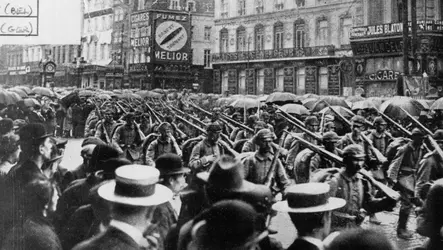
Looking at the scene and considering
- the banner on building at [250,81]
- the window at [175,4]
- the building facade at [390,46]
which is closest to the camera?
the building facade at [390,46]

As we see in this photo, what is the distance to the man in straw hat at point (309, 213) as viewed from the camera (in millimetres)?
3830

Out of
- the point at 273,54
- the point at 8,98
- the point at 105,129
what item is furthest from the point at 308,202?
the point at 273,54

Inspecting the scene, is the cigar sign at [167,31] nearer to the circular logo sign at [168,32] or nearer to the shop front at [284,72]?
the circular logo sign at [168,32]

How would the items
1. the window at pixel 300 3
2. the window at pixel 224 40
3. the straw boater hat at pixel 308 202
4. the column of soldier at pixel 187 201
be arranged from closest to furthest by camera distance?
the column of soldier at pixel 187 201 → the straw boater hat at pixel 308 202 → the window at pixel 300 3 → the window at pixel 224 40

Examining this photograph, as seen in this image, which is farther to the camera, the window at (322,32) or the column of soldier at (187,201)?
the window at (322,32)

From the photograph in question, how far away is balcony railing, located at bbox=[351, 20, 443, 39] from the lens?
3372 centimetres

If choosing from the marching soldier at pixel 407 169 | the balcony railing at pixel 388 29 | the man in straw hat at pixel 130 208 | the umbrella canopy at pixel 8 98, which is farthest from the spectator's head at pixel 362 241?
the balcony railing at pixel 388 29

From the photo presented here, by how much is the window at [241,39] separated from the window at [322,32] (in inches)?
335

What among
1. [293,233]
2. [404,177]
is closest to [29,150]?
[293,233]

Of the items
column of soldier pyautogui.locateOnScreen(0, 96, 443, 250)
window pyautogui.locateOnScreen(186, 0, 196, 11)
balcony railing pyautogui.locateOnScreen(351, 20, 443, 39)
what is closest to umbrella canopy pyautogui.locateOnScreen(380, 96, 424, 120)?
column of soldier pyautogui.locateOnScreen(0, 96, 443, 250)

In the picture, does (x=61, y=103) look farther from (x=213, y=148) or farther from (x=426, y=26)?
(x=426, y=26)

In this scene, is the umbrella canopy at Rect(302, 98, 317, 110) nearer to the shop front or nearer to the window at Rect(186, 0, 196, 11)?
the shop front

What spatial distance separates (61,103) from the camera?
25.7m

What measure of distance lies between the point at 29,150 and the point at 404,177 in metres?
5.89
